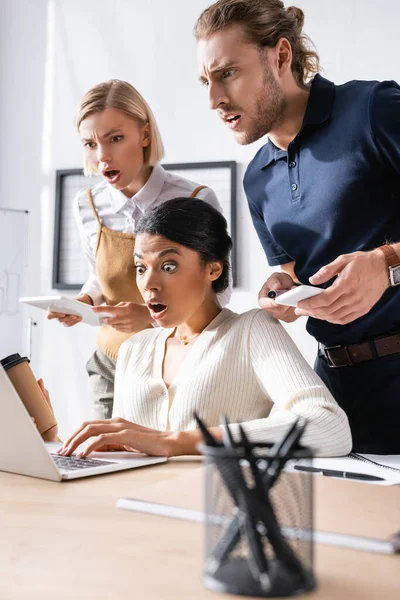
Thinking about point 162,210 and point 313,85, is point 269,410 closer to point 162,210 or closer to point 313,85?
point 162,210

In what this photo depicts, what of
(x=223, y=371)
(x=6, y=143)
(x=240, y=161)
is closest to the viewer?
(x=223, y=371)

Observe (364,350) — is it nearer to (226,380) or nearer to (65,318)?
(226,380)

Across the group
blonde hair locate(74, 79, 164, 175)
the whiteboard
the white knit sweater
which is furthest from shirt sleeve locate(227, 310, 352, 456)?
the whiteboard

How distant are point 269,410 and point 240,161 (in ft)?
6.95

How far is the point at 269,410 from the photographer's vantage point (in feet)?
5.34

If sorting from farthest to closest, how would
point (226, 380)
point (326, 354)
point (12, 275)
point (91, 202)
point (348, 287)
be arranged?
point (12, 275), point (91, 202), point (326, 354), point (226, 380), point (348, 287)

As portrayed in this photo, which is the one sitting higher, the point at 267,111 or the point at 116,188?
the point at 267,111

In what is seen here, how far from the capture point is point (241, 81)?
1.73 m

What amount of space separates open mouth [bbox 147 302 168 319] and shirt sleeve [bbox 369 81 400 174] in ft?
1.94

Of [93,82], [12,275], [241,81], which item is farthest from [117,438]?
[93,82]

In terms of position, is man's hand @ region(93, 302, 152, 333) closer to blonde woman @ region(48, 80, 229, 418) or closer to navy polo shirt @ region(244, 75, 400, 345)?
blonde woman @ region(48, 80, 229, 418)

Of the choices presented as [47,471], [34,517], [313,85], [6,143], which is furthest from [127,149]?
[6,143]

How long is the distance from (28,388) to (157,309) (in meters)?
0.39

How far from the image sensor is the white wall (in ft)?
11.1
